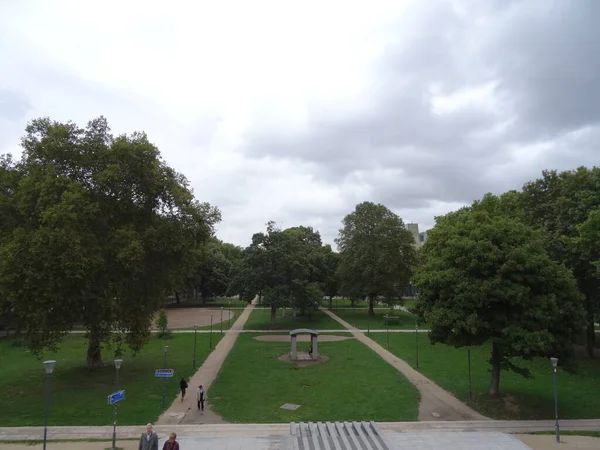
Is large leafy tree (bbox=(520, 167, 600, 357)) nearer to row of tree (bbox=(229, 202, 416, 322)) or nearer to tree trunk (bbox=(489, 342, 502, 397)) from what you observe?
tree trunk (bbox=(489, 342, 502, 397))

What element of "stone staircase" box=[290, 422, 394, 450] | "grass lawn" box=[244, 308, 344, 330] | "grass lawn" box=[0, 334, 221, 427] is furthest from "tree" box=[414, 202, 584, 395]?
"grass lawn" box=[244, 308, 344, 330]

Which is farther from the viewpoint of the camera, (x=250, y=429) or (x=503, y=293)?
(x=503, y=293)

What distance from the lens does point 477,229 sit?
21891 millimetres

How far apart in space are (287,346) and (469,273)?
2330 cm

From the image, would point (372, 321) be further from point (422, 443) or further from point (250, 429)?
point (422, 443)

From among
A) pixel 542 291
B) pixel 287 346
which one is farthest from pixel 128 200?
pixel 542 291

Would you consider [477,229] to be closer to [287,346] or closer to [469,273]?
[469,273]

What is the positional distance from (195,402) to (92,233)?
11581mm

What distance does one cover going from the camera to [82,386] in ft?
84.9

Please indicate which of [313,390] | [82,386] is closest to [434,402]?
[313,390]

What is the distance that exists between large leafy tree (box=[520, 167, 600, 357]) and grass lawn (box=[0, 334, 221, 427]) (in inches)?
1024

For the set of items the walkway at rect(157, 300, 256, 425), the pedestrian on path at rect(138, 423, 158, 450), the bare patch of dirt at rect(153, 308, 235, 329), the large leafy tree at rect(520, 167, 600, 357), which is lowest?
the walkway at rect(157, 300, 256, 425)

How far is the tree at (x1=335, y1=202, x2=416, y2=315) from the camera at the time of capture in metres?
60.1

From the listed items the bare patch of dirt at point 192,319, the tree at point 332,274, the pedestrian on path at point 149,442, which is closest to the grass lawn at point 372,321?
the tree at point 332,274
